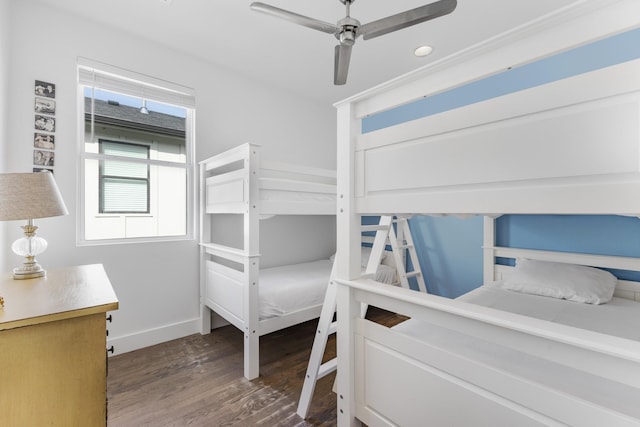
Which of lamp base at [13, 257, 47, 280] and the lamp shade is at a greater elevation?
the lamp shade

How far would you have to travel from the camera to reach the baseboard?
93.8 inches

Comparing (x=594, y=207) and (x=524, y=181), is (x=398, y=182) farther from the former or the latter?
(x=594, y=207)

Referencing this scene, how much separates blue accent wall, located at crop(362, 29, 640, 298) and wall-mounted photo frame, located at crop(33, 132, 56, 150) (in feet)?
10.9

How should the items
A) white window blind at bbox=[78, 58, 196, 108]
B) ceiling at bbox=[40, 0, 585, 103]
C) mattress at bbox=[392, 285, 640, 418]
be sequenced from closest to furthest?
mattress at bbox=[392, 285, 640, 418], ceiling at bbox=[40, 0, 585, 103], white window blind at bbox=[78, 58, 196, 108]

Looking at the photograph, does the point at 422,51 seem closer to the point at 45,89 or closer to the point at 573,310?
the point at 573,310

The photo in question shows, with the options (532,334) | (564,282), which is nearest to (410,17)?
(532,334)

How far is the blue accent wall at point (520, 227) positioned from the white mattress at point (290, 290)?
759 millimetres

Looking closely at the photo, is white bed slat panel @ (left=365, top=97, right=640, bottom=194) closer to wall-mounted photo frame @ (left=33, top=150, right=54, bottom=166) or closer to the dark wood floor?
the dark wood floor

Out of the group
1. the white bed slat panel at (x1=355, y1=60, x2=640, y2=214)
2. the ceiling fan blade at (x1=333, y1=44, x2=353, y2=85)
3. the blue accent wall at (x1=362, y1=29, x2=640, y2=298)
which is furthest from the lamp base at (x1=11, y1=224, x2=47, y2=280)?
the blue accent wall at (x1=362, y1=29, x2=640, y2=298)

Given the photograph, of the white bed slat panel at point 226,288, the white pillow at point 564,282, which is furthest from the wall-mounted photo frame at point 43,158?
the white pillow at point 564,282

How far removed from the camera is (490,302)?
1.94 meters

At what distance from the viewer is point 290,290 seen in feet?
7.70

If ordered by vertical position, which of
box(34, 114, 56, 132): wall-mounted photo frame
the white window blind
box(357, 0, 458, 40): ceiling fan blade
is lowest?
box(34, 114, 56, 132): wall-mounted photo frame

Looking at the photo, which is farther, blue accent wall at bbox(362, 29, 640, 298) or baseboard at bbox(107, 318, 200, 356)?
baseboard at bbox(107, 318, 200, 356)
